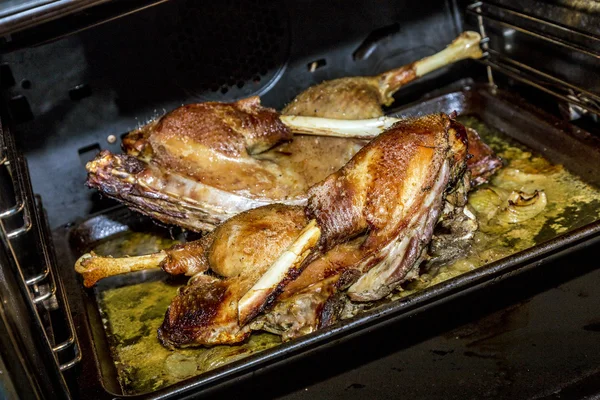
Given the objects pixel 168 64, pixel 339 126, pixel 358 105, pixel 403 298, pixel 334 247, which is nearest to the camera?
pixel 403 298

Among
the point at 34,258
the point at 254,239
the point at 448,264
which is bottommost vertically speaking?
the point at 448,264

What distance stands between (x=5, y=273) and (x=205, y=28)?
5.35 feet

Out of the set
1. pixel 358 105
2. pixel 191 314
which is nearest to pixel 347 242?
pixel 191 314

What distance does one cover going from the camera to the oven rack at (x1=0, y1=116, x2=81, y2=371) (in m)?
2.06

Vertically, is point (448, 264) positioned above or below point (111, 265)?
below

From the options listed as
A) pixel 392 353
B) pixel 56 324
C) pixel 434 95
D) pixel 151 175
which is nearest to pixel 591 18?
pixel 434 95

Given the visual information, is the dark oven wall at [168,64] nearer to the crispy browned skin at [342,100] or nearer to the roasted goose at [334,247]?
the crispy browned skin at [342,100]

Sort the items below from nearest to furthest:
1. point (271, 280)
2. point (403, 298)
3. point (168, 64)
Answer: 1. point (403, 298)
2. point (271, 280)
3. point (168, 64)

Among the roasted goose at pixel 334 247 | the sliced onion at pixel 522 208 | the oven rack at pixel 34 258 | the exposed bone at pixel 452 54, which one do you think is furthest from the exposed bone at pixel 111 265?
the exposed bone at pixel 452 54

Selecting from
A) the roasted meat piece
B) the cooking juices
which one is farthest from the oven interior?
the roasted meat piece

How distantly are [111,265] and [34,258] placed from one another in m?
0.57

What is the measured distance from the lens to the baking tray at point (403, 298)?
2.08 m

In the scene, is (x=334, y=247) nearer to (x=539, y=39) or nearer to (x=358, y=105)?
(x=358, y=105)

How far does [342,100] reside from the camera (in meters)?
2.96
